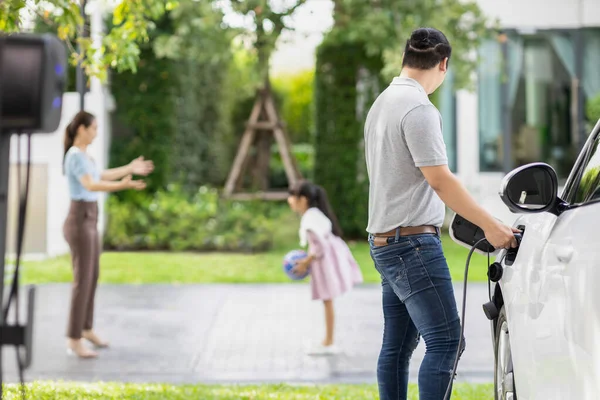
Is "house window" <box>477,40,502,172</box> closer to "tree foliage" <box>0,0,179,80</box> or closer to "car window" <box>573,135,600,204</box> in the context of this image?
"tree foliage" <box>0,0,179,80</box>

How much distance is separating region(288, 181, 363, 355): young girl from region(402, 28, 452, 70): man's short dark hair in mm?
3627

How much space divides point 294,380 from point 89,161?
238 cm

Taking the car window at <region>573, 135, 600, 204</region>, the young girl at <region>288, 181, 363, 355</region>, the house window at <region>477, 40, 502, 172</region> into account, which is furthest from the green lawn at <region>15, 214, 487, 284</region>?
the car window at <region>573, 135, 600, 204</region>

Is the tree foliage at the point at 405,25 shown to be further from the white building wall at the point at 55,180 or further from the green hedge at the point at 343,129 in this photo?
the white building wall at the point at 55,180

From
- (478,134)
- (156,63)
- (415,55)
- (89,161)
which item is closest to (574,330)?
(415,55)

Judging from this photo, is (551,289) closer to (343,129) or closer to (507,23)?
(343,129)

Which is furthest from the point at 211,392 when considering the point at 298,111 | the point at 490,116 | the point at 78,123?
the point at 298,111

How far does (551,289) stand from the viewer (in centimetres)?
328

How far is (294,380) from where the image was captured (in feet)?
22.7

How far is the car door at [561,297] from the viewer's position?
285 cm

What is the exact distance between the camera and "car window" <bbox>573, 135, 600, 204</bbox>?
10.7ft

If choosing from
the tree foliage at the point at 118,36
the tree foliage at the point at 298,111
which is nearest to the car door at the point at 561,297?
the tree foliage at the point at 118,36

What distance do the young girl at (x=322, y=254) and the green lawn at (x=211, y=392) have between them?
1326 millimetres

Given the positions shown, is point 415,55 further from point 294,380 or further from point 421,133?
point 294,380
